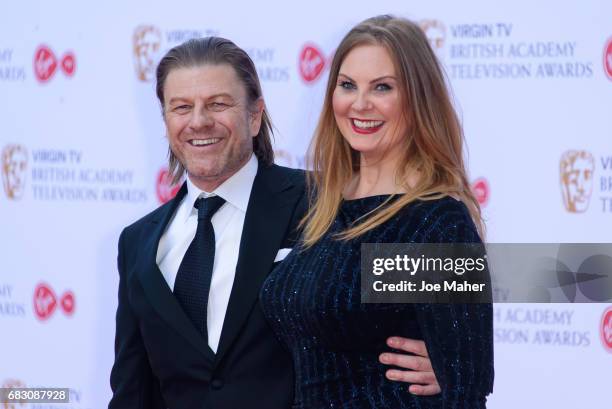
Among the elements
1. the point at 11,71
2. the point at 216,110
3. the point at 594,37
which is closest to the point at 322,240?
the point at 216,110

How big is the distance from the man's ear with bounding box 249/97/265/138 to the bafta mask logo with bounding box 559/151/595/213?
1048mm

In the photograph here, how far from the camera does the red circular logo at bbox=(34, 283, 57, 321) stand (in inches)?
138

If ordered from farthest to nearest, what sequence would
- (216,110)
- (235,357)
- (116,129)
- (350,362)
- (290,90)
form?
(116,129) < (290,90) < (216,110) < (235,357) < (350,362)

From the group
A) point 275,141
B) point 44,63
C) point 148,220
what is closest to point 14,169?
point 44,63

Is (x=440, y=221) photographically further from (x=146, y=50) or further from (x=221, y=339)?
(x=146, y=50)

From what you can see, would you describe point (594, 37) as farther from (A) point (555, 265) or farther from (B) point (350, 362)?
(B) point (350, 362)

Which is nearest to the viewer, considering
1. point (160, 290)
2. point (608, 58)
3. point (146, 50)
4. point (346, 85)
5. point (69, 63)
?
point (346, 85)

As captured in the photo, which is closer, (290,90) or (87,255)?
(290,90)

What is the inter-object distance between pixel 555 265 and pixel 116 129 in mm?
1658

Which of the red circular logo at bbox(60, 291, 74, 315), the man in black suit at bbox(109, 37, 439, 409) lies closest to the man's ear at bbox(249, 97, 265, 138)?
the man in black suit at bbox(109, 37, 439, 409)

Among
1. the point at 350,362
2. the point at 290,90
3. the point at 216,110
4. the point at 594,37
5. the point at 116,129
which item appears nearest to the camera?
the point at 350,362

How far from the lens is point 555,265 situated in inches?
109

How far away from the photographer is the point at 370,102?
72.4 inches

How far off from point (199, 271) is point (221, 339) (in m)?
0.17
